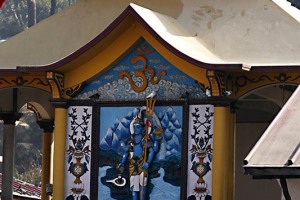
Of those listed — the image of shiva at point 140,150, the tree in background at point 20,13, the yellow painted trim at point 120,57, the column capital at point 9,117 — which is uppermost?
the tree in background at point 20,13

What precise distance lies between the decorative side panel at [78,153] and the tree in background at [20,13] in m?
58.4

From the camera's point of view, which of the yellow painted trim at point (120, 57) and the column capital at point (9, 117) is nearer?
the yellow painted trim at point (120, 57)

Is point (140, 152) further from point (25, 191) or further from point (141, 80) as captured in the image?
point (25, 191)

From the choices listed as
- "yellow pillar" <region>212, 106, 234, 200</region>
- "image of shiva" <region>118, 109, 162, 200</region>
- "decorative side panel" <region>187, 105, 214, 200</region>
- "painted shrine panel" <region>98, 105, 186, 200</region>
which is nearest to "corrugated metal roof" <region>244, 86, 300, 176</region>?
"yellow pillar" <region>212, 106, 234, 200</region>

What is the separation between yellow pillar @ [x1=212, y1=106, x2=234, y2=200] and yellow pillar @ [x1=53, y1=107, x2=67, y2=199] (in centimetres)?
305

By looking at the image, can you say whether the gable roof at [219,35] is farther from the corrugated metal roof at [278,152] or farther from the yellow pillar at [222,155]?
the corrugated metal roof at [278,152]

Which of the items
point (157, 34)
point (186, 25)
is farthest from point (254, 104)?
point (157, 34)

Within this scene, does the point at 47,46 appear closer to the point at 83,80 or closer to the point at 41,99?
the point at 83,80

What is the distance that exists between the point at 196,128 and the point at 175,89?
86 centimetres

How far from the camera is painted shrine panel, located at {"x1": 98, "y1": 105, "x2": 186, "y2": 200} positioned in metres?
21.8

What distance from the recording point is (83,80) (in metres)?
22.7

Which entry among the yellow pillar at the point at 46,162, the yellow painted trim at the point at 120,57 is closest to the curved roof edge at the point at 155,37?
the yellow painted trim at the point at 120,57

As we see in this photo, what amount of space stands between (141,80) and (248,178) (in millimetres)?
5213

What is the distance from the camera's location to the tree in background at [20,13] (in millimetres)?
83062
